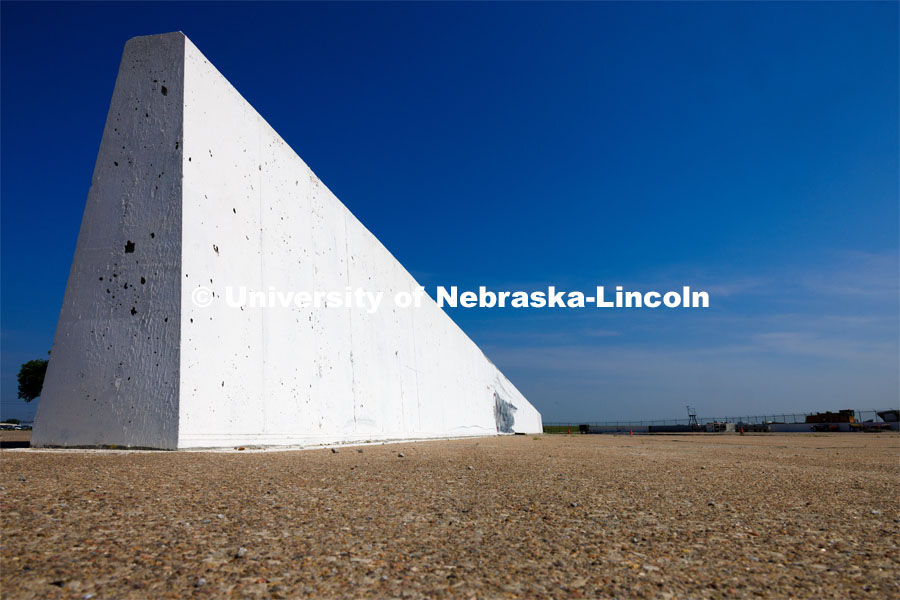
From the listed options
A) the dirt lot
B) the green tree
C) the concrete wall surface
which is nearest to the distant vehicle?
the concrete wall surface

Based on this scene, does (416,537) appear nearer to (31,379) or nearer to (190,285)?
(190,285)

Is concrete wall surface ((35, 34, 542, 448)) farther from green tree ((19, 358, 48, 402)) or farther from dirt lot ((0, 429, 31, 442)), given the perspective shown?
green tree ((19, 358, 48, 402))

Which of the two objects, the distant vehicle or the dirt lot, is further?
the distant vehicle

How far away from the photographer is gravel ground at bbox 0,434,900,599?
54.9 inches

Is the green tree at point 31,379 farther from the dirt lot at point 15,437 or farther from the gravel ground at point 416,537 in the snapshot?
the gravel ground at point 416,537

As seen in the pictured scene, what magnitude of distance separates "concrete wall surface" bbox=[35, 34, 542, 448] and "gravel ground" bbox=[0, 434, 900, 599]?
1.22 m

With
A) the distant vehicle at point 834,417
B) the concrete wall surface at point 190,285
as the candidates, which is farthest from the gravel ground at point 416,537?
the distant vehicle at point 834,417

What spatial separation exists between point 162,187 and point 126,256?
716 mm

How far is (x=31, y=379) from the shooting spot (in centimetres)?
2344

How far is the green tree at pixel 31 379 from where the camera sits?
76.8 ft

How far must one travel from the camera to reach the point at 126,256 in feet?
15.5

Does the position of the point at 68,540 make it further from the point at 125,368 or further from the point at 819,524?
the point at 125,368

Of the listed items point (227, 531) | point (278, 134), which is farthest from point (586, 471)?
point (278, 134)

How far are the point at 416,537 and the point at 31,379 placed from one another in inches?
1135
